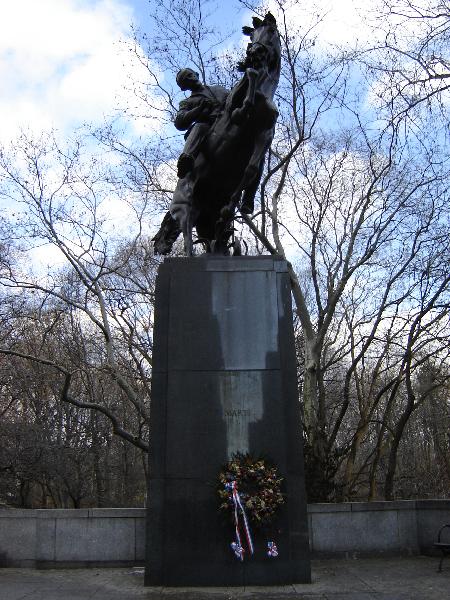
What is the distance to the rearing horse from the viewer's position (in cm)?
925

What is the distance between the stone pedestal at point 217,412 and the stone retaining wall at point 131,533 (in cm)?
243

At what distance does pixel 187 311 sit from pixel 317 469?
7.90 m

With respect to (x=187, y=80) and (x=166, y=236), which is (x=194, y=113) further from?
(x=166, y=236)

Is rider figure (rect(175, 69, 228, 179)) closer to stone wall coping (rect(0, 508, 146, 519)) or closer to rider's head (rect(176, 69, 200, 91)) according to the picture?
rider's head (rect(176, 69, 200, 91))

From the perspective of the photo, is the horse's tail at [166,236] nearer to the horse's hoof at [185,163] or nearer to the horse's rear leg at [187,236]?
the horse's rear leg at [187,236]

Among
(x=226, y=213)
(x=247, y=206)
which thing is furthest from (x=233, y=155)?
(x=247, y=206)

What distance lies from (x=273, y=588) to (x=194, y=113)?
7005 mm

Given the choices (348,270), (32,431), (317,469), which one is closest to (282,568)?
(317,469)

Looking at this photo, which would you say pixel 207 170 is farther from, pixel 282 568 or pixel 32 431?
pixel 32 431

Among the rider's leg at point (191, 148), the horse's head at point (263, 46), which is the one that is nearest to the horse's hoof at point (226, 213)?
the rider's leg at point (191, 148)

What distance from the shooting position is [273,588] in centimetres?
749

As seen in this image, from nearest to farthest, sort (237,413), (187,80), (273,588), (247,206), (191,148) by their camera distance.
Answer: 1. (273,588)
2. (237,413)
3. (191,148)
4. (187,80)
5. (247,206)

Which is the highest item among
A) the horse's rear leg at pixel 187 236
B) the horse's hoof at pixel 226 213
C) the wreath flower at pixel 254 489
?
the horse's hoof at pixel 226 213

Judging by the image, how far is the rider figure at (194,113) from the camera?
385 inches
